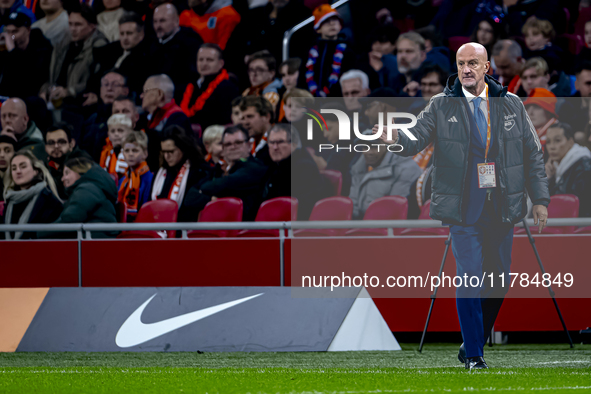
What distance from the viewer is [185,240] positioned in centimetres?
787

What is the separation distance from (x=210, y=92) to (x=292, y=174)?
2.35 m

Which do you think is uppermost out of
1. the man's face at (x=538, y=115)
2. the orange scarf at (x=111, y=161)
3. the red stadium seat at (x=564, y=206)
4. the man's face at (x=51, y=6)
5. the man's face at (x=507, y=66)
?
the man's face at (x=51, y=6)

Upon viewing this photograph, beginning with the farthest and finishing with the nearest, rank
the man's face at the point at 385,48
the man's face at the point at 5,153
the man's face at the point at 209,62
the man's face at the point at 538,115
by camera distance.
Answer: the man's face at the point at 209,62 → the man's face at the point at 5,153 → the man's face at the point at 385,48 → the man's face at the point at 538,115

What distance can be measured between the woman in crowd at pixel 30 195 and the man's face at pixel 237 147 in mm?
2158

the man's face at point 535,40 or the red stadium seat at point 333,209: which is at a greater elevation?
the man's face at point 535,40

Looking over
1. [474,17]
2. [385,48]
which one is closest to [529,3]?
[474,17]

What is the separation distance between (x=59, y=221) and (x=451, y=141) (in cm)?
558

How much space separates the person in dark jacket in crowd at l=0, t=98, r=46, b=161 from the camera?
1040 centimetres

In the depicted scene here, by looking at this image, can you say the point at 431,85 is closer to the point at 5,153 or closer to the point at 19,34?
the point at 5,153

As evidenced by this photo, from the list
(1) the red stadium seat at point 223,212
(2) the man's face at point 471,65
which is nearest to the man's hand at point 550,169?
(1) the red stadium seat at point 223,212

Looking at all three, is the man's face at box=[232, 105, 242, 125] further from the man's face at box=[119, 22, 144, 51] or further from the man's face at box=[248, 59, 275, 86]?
the man's face at box=[119, 22, 144, 51]

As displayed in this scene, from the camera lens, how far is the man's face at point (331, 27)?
1027 centimetres

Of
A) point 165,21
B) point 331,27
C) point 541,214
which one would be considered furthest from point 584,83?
point 165,21

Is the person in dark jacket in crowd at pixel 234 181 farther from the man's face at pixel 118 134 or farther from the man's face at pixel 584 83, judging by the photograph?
the man's face at pixel 584 83
